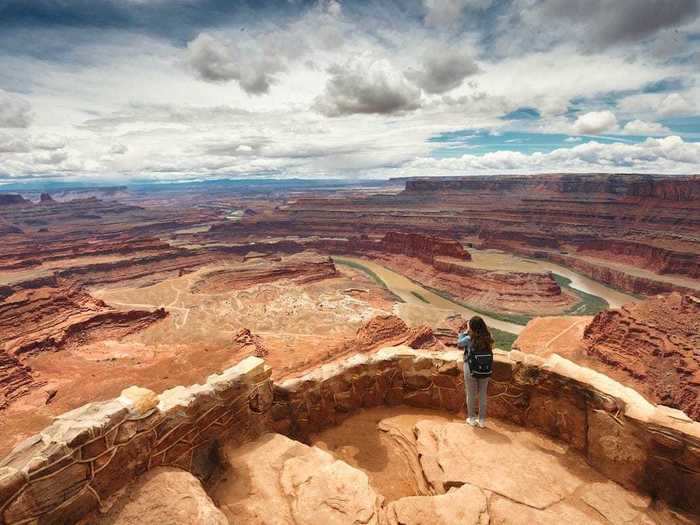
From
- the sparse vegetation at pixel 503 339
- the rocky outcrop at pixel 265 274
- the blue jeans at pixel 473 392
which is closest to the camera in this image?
the blue jeans at pixel 473 392

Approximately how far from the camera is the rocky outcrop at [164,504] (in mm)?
4133

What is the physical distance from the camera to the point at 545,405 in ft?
22.7

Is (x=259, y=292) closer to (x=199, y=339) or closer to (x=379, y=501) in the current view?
(x=199, y=339)

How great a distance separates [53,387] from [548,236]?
303 ft

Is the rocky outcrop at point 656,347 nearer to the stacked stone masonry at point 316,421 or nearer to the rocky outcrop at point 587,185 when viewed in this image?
the stacked stone masonry at point 316,421

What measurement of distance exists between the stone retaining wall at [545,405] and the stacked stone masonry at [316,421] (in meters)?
0.02

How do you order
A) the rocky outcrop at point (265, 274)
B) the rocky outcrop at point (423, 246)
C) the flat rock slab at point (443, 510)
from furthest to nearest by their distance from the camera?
the rocky outcrop at point (423, 246) < the rocky outcrop at point (265, 274) < the flat rock slab at point (443, 510)

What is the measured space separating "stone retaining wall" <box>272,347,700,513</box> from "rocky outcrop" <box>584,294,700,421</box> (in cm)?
1992

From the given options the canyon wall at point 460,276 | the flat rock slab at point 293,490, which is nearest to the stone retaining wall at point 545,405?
the flat rock slab at point 293,490

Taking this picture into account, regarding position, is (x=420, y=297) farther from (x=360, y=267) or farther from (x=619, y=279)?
(x=619, y=279)

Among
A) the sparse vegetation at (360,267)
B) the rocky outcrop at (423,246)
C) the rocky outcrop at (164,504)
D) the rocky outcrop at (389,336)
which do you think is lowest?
the sparse vegetation at (360,267)

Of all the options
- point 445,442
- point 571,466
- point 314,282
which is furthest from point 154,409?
point 314,282

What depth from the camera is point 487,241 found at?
304ft

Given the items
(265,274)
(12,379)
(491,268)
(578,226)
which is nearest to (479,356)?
(12,379)
